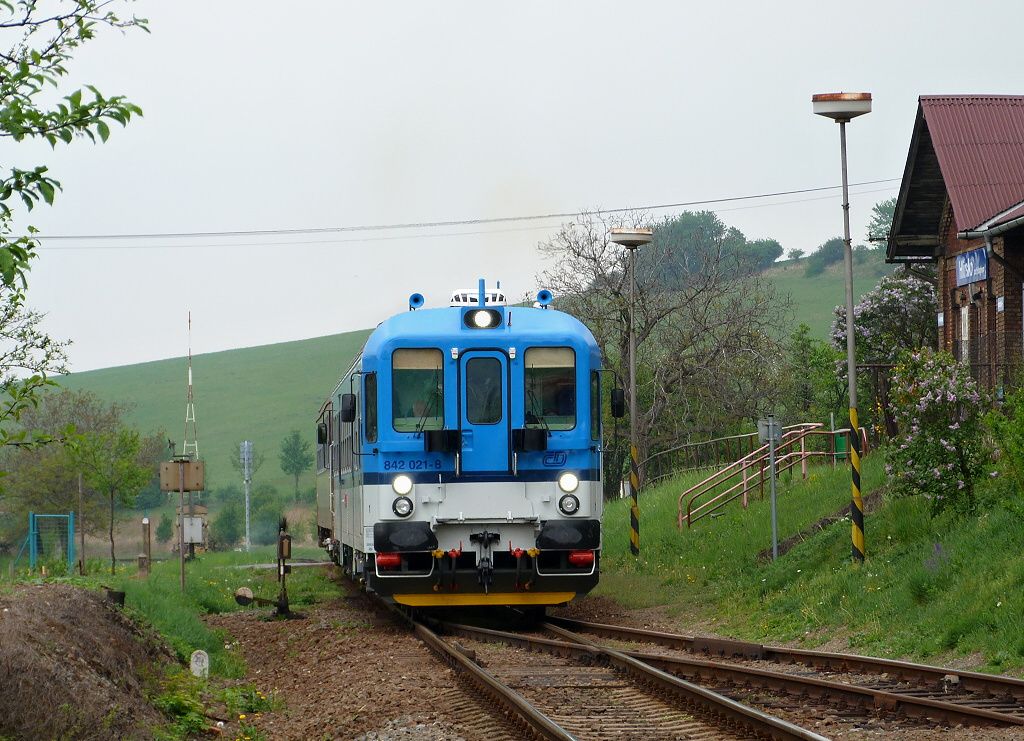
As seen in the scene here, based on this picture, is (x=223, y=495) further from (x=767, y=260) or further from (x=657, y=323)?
(x=767, y=260)

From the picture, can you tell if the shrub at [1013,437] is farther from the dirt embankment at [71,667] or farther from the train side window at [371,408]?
the dirt embankment at [71,667]

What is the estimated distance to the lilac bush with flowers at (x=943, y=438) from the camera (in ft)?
55.1

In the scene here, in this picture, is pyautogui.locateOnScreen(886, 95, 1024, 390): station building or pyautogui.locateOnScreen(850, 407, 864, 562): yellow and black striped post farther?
pyautogui.locateOnScreen(886, 95, 1024, 390): station building

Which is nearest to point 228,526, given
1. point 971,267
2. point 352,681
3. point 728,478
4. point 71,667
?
point 728,478

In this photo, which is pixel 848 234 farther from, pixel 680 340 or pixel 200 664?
pixel 680 340

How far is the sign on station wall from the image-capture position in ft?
82.4

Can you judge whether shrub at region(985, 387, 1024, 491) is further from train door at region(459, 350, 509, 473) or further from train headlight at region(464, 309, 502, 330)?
train headlight at region(464, 309, 502, 330)

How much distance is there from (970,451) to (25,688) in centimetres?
1236

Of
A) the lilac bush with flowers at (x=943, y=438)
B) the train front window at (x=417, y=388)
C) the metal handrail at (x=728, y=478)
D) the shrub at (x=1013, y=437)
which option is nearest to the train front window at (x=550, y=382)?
the train front window at (x=417, y=388)

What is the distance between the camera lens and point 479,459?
15.5 meters

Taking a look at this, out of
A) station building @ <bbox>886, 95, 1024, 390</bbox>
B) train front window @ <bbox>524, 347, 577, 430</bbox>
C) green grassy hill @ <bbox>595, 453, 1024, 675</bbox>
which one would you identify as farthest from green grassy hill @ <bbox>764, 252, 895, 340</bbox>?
train front window @ <bbox>524, 347, 577, 430</bbox>

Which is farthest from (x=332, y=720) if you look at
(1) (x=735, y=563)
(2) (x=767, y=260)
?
(2) (x=767, y=260)

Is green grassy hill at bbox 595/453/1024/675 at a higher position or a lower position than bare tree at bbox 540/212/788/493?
lower

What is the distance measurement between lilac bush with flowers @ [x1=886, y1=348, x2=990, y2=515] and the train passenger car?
4.21 metres
